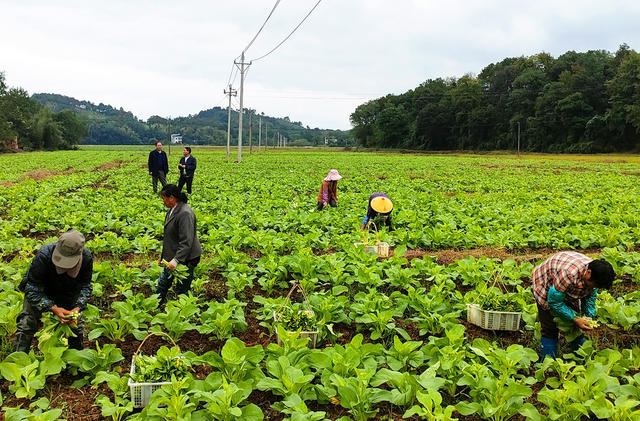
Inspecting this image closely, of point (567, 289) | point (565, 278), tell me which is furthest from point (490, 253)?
point (565, 278)

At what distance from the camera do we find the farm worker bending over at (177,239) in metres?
5.53

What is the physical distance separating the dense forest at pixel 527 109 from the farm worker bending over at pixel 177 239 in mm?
67366

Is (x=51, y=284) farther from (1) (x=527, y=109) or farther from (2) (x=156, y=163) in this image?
(1) (x=527, y=109)

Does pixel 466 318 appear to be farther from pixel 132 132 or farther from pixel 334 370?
pixel 132 132

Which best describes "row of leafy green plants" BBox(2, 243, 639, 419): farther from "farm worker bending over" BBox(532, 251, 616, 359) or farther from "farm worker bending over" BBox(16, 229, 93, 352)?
"farm worker bending over" BBox(532, 251, 616, 359)

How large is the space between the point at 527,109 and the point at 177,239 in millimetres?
82336

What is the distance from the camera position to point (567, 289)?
4336mm

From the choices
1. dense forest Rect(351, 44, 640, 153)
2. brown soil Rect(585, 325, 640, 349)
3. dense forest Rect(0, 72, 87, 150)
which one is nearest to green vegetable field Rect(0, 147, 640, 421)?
brown soil Rect(585, 325, 640, 349)

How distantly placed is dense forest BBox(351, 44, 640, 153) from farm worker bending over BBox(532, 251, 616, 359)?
6613 cm

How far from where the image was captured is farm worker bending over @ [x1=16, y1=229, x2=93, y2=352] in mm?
3971

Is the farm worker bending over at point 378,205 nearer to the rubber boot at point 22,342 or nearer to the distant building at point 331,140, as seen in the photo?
the rubber boot at point 22,342

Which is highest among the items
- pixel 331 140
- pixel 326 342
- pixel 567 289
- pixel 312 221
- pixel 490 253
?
pixel 331 140

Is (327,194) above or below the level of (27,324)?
above

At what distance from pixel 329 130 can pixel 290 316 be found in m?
168
